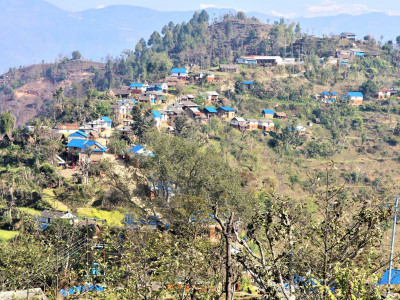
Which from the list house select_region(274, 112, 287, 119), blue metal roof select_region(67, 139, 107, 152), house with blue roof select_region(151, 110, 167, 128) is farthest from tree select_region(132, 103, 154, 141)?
house select_region(274, 112, 287, 119)

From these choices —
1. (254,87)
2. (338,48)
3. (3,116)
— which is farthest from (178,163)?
(338,48)

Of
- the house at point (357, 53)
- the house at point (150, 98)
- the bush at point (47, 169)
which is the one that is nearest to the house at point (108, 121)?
the house at point (150, 98)

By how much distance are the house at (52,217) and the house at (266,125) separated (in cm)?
2880

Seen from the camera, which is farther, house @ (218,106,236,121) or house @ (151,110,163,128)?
house @ (218,106,236,121)

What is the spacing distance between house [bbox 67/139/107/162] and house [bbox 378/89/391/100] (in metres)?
42.1

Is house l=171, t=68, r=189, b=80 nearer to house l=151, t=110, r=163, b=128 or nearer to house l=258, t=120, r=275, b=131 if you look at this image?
house l=258, t=120, r=275, b=131

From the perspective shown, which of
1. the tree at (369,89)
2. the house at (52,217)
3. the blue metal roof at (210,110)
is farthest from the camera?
the tree at (369,89)

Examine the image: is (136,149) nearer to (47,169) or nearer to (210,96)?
(47,169)

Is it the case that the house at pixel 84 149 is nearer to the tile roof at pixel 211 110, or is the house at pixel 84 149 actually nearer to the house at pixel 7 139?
the house at pixel 7 139

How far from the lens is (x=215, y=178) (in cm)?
2633

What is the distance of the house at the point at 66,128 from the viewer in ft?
130

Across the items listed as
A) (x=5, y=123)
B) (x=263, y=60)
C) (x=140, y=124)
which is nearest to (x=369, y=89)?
(x=263, y=60)

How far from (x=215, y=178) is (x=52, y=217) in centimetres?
1004

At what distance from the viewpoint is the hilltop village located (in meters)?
8.88
